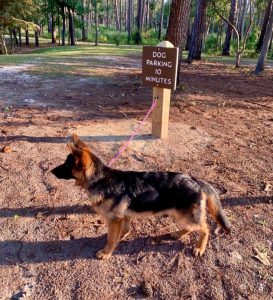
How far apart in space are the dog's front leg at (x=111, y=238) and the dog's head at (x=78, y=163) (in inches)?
19.3

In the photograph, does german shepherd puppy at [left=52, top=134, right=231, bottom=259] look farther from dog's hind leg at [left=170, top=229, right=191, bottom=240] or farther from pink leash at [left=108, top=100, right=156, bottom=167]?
pink leash at [left=108, top=100, right=156, bottom=167]

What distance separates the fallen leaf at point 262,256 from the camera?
315 cm

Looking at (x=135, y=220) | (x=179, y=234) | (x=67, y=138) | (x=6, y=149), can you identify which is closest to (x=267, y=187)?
(x=179, y=234)

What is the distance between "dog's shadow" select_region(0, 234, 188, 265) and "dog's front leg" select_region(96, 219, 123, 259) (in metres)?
0.11

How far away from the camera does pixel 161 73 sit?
5.44 metres

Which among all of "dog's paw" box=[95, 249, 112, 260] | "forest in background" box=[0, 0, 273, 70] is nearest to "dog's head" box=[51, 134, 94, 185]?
"dog's paw" box=[95, 249, 112, 260]

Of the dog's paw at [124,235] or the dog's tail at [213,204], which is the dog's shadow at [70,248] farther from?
the dog's tail at [213,204]

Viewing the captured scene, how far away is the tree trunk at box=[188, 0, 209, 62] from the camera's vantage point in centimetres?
1557

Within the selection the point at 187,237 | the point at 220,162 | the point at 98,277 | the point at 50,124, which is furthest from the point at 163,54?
the point at 98,277

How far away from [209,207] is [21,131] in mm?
4153

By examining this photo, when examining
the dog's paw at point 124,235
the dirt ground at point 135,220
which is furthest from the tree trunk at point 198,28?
the dog's paw at point 124,235

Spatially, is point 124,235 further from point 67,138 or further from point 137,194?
point 67,138

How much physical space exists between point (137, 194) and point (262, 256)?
1.41 m

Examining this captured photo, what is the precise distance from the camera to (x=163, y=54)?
532 centimetres
